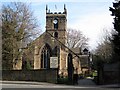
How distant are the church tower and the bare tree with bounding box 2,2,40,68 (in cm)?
3859

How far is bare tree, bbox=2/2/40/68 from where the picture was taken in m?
55.4

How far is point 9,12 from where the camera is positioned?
2211 inches

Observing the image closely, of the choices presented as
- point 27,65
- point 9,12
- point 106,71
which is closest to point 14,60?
point 9,12

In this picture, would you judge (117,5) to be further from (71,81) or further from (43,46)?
(43,46)

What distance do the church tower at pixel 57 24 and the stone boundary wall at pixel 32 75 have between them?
154 ft

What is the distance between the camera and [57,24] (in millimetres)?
99875

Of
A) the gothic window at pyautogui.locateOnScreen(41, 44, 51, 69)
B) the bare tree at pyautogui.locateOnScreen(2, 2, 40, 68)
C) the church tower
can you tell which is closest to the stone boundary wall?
the bare tree at pyautogui.locateOnScreen(2, 2, 40, 68)

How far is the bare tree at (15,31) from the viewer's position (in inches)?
2181

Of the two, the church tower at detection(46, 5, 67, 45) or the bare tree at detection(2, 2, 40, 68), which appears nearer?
the bare tree at detection(2, 2, 40, 68)

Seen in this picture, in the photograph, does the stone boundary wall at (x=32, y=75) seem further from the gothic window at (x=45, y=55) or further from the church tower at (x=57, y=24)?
the church tower at (x=57, y=24)

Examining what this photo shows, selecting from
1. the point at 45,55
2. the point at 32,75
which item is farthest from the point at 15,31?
the point at 45,55

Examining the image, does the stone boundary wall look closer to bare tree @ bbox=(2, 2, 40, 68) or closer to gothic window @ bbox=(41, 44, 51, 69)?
bare tree @ bbox=(2, 2, 40, 68)

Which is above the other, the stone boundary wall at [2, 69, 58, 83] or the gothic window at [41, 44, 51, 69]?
the gothic window at [41, 44, 51, 69]

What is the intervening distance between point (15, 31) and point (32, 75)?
10686 millimetres
